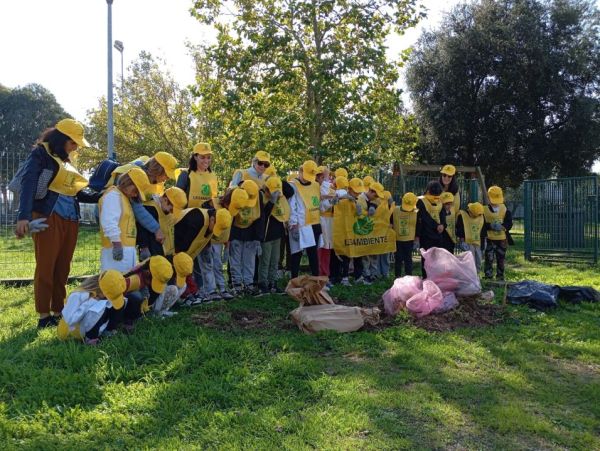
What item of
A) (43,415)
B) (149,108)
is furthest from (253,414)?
(149,108)

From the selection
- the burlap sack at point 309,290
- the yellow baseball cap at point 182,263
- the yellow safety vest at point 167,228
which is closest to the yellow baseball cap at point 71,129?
the yellow safety vest at point 167,228

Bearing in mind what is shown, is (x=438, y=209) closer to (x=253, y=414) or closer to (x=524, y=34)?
(x=253, y=414)

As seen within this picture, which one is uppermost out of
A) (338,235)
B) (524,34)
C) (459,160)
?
(524,34)

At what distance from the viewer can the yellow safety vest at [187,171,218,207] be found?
6.72m

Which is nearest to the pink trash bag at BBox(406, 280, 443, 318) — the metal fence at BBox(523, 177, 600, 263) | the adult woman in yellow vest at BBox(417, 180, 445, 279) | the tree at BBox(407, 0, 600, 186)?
the adult woman in yellow vest at BBox(417, 180, 445, 279)

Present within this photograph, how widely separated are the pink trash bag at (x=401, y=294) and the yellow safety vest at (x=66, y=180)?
3641 mm

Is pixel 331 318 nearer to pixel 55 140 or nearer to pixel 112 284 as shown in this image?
pixel 112 284

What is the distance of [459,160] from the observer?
21469 mm

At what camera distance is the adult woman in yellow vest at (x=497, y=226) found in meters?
9.16

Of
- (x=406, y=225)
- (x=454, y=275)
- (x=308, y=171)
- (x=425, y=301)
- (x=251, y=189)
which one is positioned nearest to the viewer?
(x=425, y=301)

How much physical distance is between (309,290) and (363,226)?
314 centimetres

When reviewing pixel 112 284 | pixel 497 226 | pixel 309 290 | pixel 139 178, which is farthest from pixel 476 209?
pixel 112 284

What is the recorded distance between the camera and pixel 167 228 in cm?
621

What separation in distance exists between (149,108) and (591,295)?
19.5 meters
